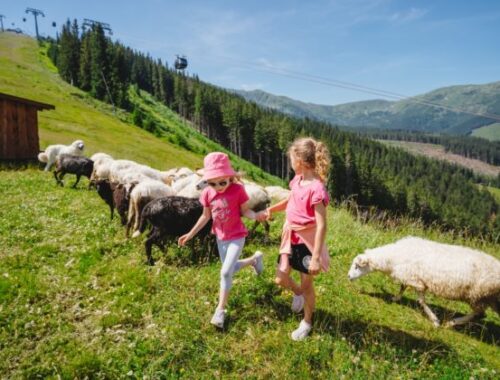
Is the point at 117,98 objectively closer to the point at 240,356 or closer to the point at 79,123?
the point at 79,123

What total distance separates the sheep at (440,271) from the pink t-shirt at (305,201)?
3.26 metres

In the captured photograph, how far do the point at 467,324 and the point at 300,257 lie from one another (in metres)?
3.93

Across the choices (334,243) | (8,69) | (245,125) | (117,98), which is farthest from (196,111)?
(334,243)

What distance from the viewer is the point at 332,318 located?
5.68 meters

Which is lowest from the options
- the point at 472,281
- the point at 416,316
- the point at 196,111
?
the point at 416,316

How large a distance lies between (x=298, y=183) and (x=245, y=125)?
100682mm

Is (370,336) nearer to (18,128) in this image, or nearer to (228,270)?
(228,270)

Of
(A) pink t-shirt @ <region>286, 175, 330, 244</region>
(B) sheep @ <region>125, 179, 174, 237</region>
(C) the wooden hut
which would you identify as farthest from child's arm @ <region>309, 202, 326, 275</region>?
(C) the wooden hut

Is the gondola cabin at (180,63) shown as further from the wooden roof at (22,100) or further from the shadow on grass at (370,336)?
the shadow on grass at (370,336)

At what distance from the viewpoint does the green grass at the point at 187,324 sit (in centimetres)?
445

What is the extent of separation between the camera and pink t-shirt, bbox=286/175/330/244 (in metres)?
4.58

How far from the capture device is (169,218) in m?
7.50

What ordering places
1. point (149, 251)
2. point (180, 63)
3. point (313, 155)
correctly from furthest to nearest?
point (180, 63), point (149, 251), point (313, 155)

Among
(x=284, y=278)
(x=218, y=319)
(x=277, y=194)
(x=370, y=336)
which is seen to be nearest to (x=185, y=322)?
(x=218, y=319)
